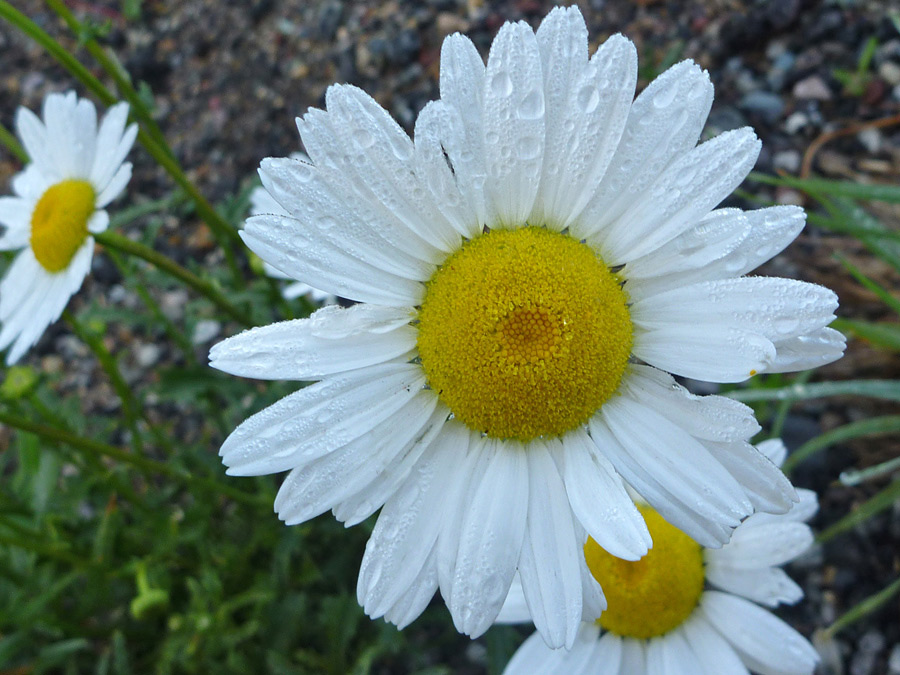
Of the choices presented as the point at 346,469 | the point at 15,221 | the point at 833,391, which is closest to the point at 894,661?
the point at 833,391

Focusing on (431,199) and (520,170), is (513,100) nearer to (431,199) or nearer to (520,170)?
(520,170)

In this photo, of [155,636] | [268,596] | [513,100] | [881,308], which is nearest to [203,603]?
[268,596]

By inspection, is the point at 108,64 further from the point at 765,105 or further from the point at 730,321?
the point at 765,105

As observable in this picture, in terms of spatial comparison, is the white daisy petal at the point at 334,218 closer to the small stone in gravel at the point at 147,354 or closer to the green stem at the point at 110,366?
the green stem at the point at 110,366

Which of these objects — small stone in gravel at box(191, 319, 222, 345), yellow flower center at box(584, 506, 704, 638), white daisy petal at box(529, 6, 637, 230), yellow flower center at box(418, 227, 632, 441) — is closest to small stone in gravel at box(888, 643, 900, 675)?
yellow flower center at box(584, 506, 704, 638)

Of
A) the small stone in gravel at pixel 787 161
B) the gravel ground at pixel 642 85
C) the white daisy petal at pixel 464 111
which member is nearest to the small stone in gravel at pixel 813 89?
the gravel ground at pixel 642 85

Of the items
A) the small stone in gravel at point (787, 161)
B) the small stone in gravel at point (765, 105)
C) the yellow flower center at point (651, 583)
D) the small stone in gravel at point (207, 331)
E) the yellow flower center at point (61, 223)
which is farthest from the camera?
the small stone in gravel at point (207, 331)

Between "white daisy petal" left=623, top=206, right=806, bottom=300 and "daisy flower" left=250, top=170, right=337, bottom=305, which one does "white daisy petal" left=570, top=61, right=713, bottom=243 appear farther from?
"daisy flower" left=250, top=170, right=337, bottom=305
